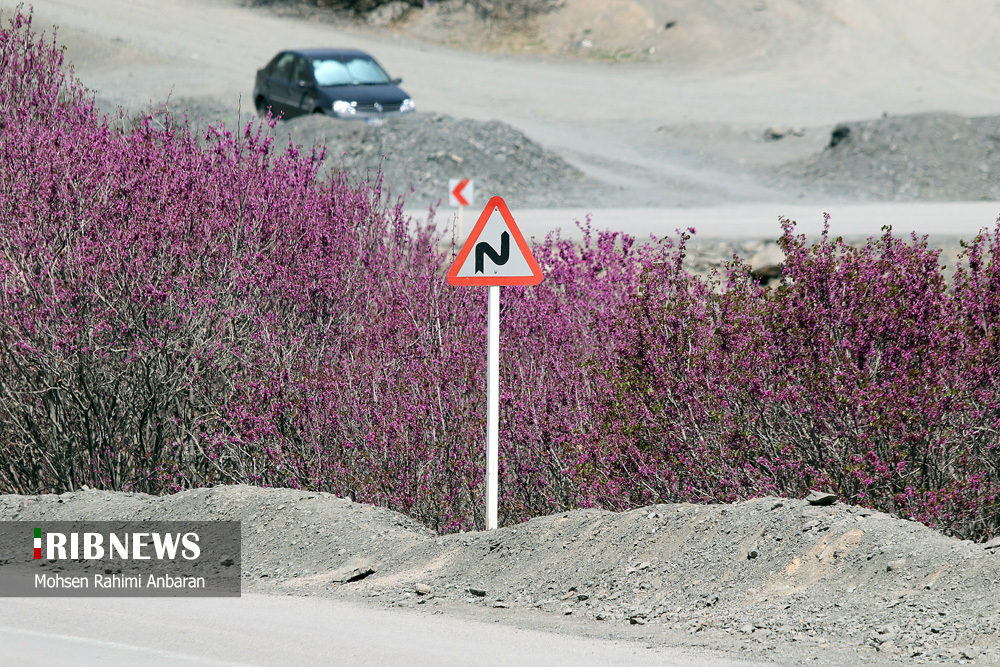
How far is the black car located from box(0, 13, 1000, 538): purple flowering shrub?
1611 cm

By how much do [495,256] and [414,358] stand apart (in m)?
2.36

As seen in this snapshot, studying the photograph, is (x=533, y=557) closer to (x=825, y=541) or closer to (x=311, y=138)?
(x=825, y=541)

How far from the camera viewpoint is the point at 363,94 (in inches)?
1144

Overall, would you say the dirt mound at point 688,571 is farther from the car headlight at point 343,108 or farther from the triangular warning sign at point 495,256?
the car headlight at point 343,108

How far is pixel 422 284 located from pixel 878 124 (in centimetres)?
2130

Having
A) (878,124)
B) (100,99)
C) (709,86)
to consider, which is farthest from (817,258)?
(709,86)

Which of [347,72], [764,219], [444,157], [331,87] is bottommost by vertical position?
[764,219]

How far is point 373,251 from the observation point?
12797mm

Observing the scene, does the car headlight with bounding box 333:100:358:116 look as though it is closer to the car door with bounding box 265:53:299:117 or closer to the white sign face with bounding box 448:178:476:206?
the car door with bounding box 265:53:299:117

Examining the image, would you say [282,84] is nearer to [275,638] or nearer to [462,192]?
[462,192]

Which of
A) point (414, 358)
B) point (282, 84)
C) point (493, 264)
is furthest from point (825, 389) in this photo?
point (282, 84)

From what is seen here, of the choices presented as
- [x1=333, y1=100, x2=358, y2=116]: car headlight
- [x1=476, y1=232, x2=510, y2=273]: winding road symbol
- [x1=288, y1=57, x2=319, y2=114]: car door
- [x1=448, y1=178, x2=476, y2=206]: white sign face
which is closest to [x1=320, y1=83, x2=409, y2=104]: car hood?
[x1=333, y1=100, x2=358, y2=116]: car headlight

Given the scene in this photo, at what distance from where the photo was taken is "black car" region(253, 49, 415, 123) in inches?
1134

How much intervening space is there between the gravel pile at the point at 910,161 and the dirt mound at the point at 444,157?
5467mm
